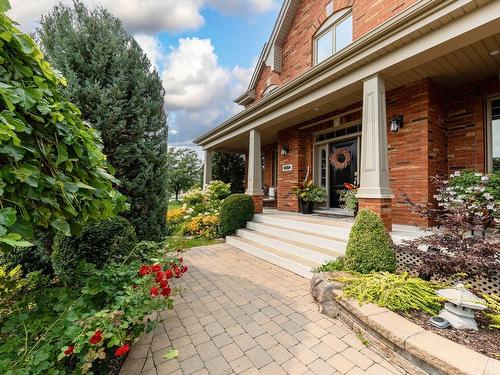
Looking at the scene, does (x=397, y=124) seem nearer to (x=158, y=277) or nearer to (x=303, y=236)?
(x=303, y=236)

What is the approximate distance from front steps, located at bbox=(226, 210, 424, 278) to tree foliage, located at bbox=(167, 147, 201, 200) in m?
16.1

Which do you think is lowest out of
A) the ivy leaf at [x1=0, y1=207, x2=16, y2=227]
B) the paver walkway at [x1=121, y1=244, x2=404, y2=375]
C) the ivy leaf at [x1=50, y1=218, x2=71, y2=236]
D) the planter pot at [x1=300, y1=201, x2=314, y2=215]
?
the paver walkway at [x1=121, y1=244, x2=404, y2=375]

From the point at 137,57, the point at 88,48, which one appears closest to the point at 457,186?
the point at 137,57

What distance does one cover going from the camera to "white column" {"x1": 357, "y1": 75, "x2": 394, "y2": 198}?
3828 mm

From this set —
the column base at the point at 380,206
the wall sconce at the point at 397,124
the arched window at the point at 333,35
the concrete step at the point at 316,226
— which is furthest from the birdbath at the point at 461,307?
the arched window at the point at 333,35

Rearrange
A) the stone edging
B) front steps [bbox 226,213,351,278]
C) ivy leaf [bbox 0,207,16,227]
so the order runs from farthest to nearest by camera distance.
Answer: front steps [bbox 226,213,351,278]
the stone edging
ivy leaf [bbox 0,207,16,227]

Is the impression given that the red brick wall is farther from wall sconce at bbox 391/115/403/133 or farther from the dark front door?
the dark front door

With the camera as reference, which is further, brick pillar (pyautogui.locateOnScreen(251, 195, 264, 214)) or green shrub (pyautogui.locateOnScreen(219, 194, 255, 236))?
brick pillar (pyautogui.locateOnScreen(251, 195, 264, 214))

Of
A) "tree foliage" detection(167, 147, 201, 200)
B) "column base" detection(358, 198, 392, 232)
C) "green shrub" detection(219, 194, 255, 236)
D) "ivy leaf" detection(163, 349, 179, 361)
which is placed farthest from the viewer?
"tree foliage" detection(167, 147, 201, 200)

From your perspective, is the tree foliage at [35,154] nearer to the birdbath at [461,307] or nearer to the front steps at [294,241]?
the birdbath at [461,307]

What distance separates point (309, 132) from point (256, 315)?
611cm

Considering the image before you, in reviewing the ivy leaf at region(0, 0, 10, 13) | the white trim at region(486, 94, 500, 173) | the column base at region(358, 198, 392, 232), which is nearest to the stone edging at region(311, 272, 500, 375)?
the column base at region(358, 198, 392, 232)

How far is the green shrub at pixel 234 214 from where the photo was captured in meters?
6.46

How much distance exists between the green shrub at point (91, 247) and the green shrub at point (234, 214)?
357 cm
